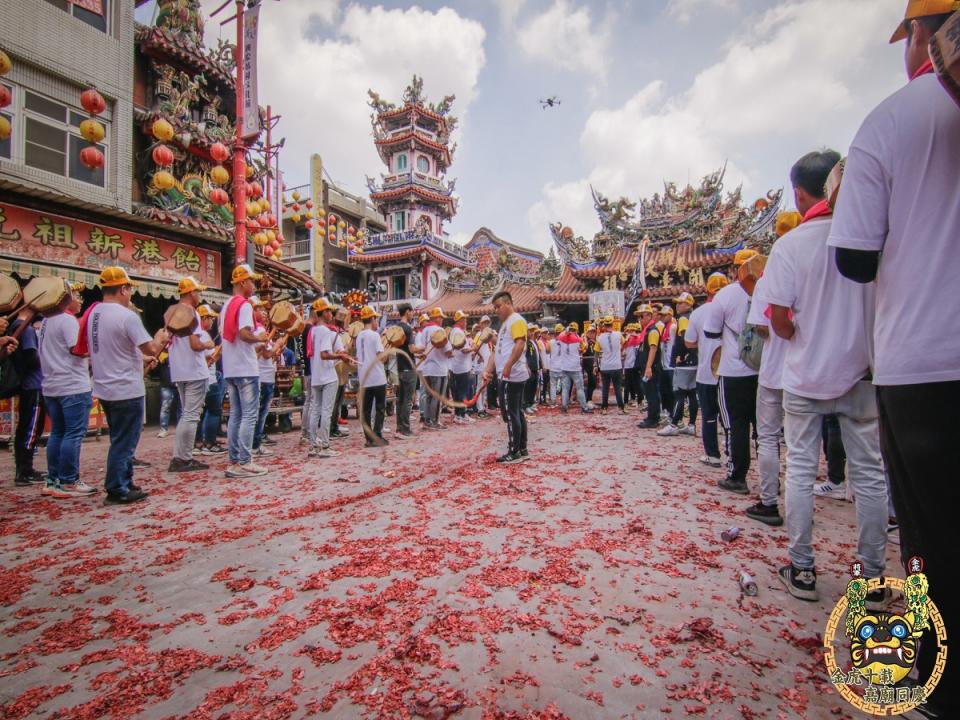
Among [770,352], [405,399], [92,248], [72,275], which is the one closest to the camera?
[770,352]

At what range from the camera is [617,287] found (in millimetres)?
18641

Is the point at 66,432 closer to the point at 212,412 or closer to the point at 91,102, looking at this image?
the point at 212,412

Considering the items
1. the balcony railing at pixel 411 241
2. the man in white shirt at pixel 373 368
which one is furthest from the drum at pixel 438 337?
the balcony railing at pixel 411 241

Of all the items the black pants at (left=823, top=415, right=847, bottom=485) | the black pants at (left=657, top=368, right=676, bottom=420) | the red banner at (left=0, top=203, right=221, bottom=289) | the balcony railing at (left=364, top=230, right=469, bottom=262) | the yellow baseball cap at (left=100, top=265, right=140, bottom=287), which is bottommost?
the black pants at (left=823, top=415, right=847, bottom=485)

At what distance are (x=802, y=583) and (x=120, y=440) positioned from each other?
5234 millimetres

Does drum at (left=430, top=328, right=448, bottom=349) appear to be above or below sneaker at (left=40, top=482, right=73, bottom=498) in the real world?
above

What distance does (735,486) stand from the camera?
4086mm

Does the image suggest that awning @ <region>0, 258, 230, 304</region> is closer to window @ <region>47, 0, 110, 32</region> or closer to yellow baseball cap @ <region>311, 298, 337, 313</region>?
yellow baseball cap @ <region>311, 298, 337, 313</region>

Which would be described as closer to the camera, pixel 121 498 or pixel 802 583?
pixel 802 583

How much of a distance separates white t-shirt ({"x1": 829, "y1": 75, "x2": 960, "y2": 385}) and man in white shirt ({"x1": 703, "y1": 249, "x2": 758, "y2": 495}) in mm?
2451

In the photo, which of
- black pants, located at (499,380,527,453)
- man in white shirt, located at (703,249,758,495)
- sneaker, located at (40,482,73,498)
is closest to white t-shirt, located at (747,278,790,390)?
man in white shirt, located at (703,249,758,495)

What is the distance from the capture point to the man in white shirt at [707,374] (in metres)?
4.54

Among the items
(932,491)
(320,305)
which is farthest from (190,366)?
(932,491)

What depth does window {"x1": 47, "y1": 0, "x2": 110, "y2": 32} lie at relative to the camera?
396 inches
